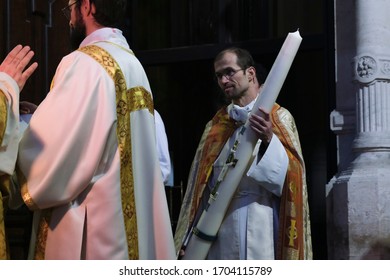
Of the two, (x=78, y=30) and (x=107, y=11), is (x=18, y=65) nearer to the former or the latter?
(x=78, y=30)

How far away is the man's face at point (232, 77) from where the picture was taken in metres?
6.41

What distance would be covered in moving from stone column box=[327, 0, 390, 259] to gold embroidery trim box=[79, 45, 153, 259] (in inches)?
101

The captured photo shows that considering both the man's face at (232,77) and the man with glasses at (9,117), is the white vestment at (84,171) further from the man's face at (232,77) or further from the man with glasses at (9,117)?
the man's face at (232,77)

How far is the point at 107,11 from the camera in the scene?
497cm

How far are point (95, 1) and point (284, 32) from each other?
4062mm

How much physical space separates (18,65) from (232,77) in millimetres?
Result: 1806

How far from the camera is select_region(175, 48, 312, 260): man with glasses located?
616cm

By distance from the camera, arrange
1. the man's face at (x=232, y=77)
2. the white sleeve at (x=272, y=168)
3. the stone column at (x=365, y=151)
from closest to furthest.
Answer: the white sleeve at (x=272, y=168) → the man's face at (x=232, y=77) → the stone column at (x=365, y=151)

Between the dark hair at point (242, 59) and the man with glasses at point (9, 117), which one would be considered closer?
the man with glasses at point (9, 117)

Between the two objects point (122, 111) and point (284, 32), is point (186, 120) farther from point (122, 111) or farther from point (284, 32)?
point (122, 111)

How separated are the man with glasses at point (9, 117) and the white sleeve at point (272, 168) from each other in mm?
1640

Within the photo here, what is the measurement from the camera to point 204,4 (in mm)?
8953

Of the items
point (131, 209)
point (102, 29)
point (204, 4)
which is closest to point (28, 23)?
point (204, 4)

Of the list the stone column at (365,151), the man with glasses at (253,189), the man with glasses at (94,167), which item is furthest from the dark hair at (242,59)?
the man with glasses at (94,167)
